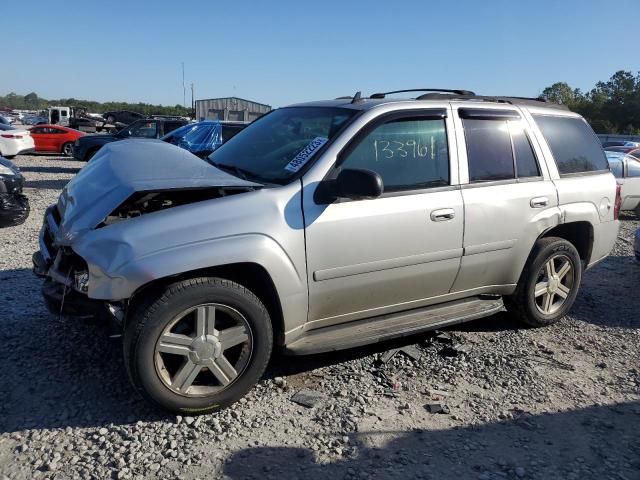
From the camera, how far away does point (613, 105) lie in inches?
2343

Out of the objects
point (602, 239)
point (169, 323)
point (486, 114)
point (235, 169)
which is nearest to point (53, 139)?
point (235, 169)

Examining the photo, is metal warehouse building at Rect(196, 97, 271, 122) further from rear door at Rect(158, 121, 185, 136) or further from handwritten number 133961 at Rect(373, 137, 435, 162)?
handwritten number 133961 at Rect(373, 137, 435, 162)

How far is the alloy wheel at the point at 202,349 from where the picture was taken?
3.11 m

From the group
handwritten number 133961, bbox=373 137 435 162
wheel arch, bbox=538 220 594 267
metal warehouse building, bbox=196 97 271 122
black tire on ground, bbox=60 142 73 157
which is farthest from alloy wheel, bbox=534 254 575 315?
metal warehouse building, bbox=196 97 271 122

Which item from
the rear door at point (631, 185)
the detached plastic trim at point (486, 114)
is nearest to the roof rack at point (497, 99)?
the detached plastic trim at point (486, 114)

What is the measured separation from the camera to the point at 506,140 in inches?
170

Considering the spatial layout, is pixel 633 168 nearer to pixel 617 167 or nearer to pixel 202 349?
pixel 617 167

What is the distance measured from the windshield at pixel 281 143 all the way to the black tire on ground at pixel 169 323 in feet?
2.69

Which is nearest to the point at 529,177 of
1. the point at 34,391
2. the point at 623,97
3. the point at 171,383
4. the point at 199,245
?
the point at 199,245

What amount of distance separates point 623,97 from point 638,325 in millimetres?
65842

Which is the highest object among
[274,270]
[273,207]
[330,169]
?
[330,169]

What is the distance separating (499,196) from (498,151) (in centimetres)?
38

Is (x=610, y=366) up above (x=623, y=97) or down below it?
below

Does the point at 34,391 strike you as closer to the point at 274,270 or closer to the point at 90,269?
the point at 90,269
